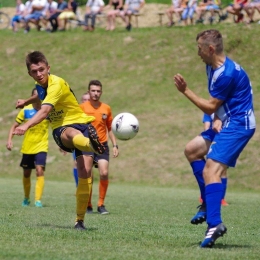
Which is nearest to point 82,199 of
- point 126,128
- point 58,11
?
point 126,128

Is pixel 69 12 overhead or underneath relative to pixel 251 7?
overhead

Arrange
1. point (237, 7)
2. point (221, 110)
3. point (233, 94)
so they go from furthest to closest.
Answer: point (237, 7) < point (221, 110) < point (233, 94)

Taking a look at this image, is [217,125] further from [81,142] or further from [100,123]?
[100,123]

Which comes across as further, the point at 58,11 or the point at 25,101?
the point at 58,11

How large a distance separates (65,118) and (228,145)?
7.62 feet

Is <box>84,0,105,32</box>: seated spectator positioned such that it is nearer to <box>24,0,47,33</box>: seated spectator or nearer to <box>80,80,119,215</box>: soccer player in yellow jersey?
<box>24,0,47,33</box>: seated spectator

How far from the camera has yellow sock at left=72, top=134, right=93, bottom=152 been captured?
28.2ft

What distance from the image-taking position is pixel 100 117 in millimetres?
13148

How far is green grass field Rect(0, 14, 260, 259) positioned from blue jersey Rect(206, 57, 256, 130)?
1242 mm

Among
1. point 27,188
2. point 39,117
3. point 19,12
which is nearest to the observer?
point 39,117

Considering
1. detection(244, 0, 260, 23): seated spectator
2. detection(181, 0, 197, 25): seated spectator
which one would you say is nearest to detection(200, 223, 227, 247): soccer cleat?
detection(244, 0, 260, 23): seated spectator

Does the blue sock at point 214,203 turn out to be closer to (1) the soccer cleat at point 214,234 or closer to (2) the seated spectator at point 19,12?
(1) the soccer cleat at point 214,234

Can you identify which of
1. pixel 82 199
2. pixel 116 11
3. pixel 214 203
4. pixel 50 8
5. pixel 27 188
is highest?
pixel 50 8

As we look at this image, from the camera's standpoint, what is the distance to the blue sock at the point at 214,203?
7.38 m
